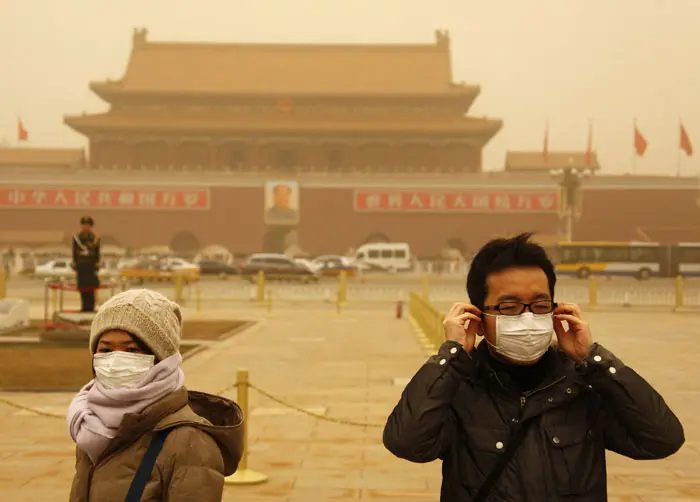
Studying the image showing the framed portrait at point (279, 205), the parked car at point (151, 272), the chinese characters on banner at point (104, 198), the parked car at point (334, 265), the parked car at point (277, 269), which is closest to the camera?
the parked car at point (151, 272)

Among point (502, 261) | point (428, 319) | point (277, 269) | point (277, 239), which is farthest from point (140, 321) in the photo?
point (277, 239)

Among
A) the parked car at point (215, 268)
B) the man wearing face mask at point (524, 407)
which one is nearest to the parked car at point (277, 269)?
the parked car at point (215, 268)

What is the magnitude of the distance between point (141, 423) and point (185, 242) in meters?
42.8

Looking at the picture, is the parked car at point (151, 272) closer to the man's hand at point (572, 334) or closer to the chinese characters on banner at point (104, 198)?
the chinese characters on banner at point (104, 198)

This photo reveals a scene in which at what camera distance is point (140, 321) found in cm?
282

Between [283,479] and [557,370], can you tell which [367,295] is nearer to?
[283,479]

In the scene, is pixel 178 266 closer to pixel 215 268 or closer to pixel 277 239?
pixel 215 268

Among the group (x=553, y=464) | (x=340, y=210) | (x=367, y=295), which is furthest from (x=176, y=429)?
(x=340, y=210)

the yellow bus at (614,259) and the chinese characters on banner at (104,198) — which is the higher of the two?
the chinese characters on banner at (104,198)

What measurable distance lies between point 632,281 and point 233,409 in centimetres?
3725

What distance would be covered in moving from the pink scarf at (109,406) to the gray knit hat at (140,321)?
52 millimetres

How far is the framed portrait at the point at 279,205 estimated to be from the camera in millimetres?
44719

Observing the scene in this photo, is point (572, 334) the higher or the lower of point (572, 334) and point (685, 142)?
the lower

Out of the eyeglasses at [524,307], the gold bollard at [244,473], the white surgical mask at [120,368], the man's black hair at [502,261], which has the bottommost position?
the gold bollard at [244,473]
